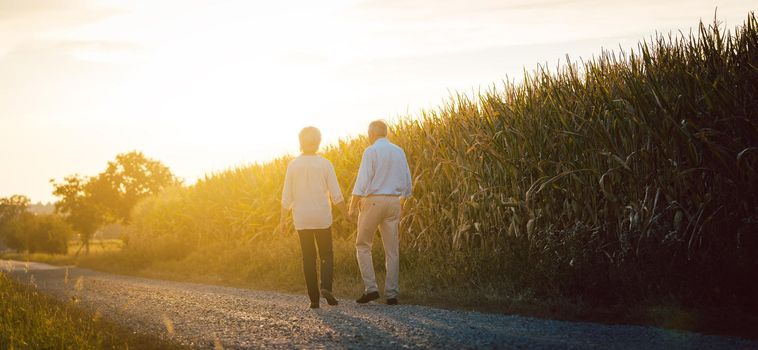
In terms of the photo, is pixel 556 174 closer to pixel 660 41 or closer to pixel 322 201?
pixel 660 41

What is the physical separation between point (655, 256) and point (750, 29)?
2.99m

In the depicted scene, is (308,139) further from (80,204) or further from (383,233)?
(80,204)

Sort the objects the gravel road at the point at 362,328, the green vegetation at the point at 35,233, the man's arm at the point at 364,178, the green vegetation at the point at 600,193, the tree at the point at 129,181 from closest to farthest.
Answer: the gravel road at the point at 362,328, the green vegetation at the point at 600,193, the man's arm at the point at 364,178, the tree at the point at 129,181, the green vegetation at the point at 35,233

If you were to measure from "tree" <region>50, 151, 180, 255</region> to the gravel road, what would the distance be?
41.1m

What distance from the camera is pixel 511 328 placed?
6.65 meters

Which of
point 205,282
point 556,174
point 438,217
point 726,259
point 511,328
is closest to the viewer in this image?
point 511,328

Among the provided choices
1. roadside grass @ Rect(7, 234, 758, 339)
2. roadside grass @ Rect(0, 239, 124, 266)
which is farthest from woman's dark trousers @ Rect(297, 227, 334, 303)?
roadside grass @ Rect(0, 239, 124, 266)

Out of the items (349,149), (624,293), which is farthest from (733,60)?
(349,149)

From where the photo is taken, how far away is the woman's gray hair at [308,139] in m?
9.02

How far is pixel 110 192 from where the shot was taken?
49.9m

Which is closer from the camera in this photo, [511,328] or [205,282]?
[511,328]

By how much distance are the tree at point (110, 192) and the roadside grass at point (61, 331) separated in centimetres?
4017

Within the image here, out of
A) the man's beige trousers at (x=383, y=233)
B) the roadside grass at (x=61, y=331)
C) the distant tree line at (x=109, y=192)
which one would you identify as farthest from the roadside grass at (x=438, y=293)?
the distant tree line at (x=109, y=192)

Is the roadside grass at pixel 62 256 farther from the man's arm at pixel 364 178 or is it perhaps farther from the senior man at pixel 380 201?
the man's arm at pixel 364 178
